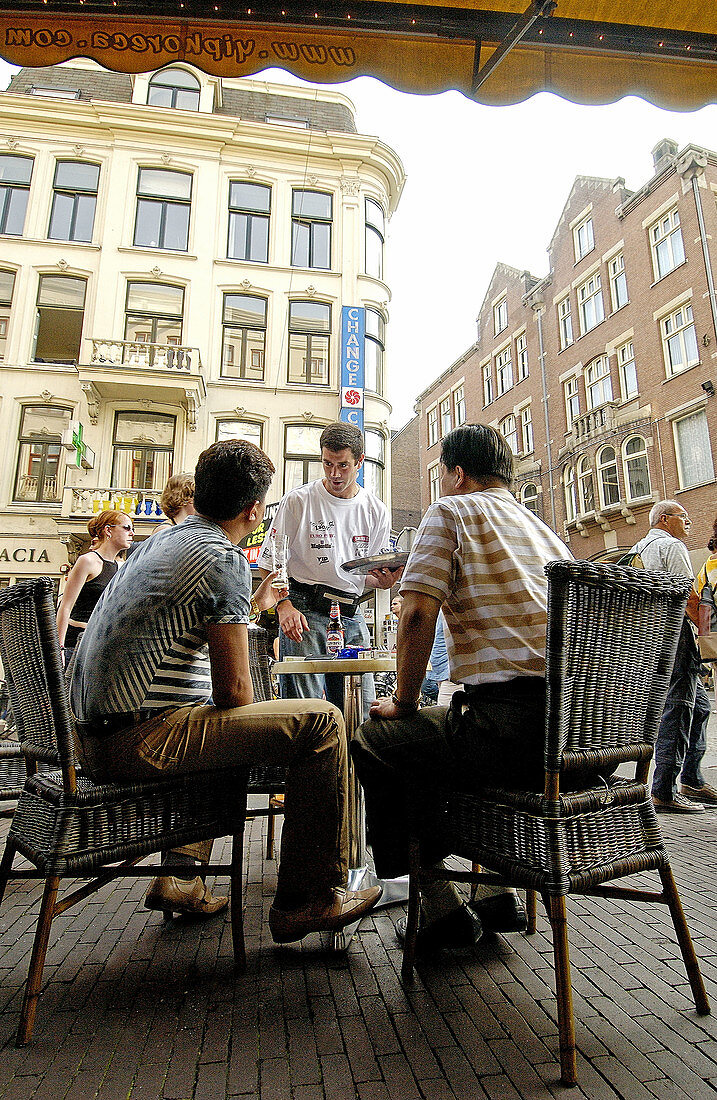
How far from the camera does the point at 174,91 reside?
57.2 feet

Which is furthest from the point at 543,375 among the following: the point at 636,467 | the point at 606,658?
the point at 606,658

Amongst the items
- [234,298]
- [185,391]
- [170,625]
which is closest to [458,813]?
[170,625]

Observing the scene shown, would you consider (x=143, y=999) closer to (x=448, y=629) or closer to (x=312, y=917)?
(x=312, y=917)

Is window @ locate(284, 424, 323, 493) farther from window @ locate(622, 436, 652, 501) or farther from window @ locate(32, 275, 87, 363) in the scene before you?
window @ locate(622, 436, 652, 501)

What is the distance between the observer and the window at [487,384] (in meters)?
29.1

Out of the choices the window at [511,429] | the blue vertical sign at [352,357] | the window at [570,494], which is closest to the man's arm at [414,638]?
the blue vertical sign at [352,357]

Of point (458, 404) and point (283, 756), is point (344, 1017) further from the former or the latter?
point (458, 404)

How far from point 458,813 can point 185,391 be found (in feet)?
49.8

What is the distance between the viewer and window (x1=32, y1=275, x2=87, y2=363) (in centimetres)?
1602

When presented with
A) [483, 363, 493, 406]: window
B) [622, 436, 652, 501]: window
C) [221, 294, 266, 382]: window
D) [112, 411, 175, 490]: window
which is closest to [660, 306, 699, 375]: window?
[622, 436, 652, 501]: window

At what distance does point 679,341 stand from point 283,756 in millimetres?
20423

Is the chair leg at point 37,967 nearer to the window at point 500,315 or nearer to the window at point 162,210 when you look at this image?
the window at point 162,210

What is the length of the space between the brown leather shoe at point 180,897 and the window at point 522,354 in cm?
2635

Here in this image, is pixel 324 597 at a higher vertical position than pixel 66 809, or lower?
higher
